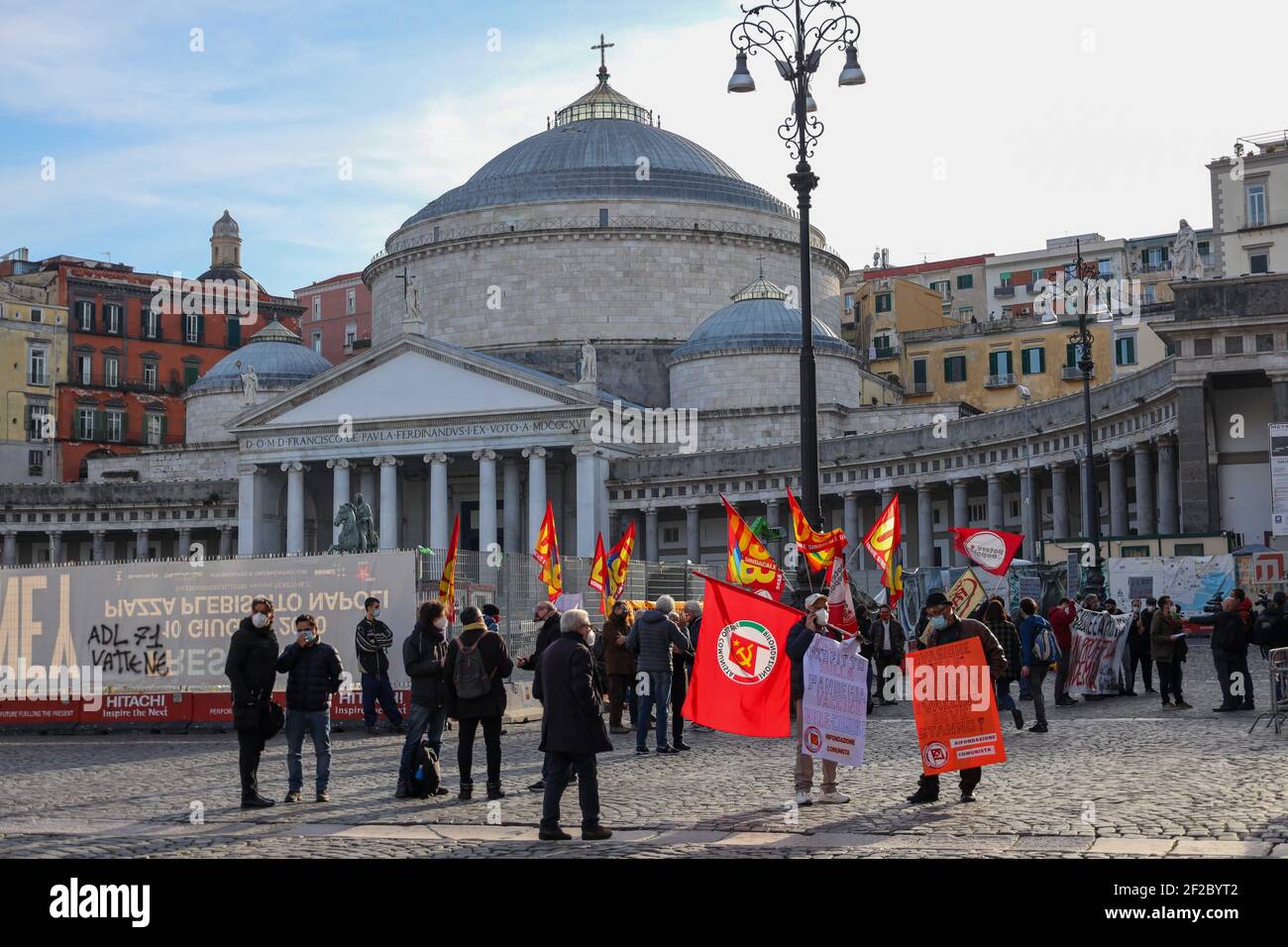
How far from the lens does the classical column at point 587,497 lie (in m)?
63.1

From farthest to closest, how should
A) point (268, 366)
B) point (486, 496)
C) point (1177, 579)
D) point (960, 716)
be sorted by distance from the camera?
point (268, 366) < point (486, 496) < point (1177, 579) < point (960, 716)

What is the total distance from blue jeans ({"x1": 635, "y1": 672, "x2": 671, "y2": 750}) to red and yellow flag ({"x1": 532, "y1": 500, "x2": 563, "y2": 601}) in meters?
7.41

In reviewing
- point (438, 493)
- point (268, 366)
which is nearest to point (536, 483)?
point (438, 493)

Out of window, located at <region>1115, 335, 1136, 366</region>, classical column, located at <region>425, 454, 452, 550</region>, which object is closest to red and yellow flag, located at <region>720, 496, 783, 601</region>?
classical column, located at <region>425, 454, 452, 550</region>

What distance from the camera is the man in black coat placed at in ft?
41.5

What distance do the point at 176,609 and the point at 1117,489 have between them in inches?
1197

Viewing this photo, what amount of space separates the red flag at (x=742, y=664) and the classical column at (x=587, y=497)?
155 feet

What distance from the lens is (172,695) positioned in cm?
2402

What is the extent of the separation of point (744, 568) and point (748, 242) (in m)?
50.0

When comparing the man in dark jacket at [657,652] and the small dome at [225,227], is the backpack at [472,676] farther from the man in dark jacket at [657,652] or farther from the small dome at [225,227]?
the small dome at [225,227]

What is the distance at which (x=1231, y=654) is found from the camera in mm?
21219

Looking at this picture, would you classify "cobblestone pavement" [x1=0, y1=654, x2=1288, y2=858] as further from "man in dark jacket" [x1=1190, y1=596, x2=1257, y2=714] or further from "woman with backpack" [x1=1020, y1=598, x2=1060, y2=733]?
"man in dark jacket" [x1=1190, y1=596, x2=1257, y2=714]

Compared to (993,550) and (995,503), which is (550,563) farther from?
(995,503)
